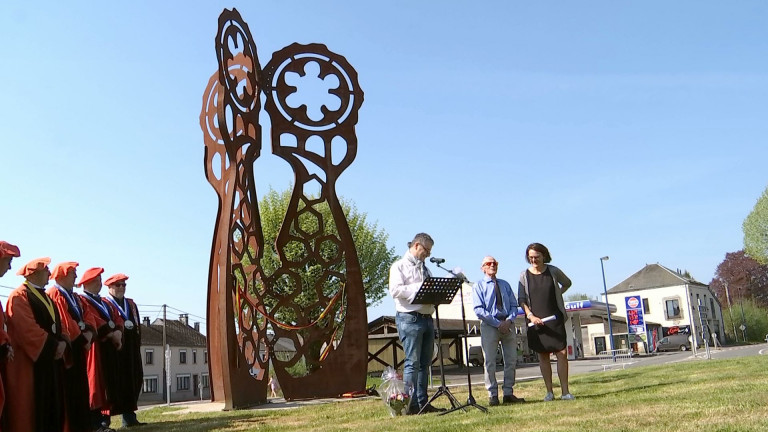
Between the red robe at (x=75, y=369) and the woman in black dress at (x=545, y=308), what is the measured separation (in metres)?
4.78

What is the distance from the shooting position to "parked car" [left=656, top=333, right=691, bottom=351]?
5200 cm

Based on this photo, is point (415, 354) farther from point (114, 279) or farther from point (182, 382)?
point (182, 382)

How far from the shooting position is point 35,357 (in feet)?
21.0

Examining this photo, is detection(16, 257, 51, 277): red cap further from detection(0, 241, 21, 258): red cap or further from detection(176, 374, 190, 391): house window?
detection(176, 374, 190, 391): house window

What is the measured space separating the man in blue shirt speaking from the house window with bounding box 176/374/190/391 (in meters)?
50.6

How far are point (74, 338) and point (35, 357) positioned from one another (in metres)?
0.81

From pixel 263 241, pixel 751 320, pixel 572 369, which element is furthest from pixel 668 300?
pixel 263 241

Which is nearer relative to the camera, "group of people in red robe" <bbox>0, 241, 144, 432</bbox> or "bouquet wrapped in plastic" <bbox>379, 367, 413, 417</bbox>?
"group of people in red robe" <bbox>0, 241, 144, 432</bbox>

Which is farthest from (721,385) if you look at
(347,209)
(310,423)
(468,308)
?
(468,308)

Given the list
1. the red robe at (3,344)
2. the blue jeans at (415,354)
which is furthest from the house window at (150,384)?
the red robe at (3,344)

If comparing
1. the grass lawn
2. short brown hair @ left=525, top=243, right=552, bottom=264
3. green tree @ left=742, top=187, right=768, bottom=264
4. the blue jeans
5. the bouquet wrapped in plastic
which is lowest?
the grass lawn

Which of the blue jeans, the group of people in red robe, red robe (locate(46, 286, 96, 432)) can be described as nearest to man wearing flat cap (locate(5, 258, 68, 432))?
the group of people in red robe

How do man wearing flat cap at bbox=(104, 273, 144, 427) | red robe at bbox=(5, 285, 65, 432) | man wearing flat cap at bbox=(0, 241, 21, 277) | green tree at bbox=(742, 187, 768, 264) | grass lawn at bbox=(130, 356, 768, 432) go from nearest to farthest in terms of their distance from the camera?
1. grass lawn at bbox=(130, 356, 768, 432)
2. man wearing flat cap at bbox=(0, 241, 21, 277)
3. red robe at bbox=(5, 285, 65, 432)
4. man wearing flat cap at bbox=(104, 273, 144, 427)
5. green tree at bbox=(742, 187, 768, 264)

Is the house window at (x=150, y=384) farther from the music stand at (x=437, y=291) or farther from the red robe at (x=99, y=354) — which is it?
the music stand at (x=437, y=291)
